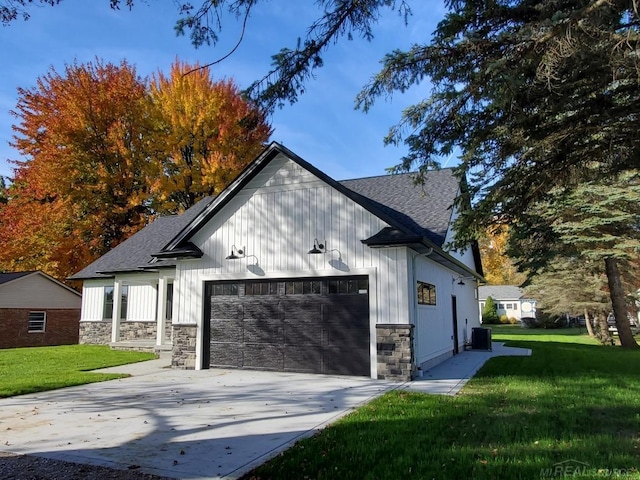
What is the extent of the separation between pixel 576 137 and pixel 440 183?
794cm

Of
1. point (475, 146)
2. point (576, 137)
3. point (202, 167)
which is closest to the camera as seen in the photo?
point (475, 146)

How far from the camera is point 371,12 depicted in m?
5.77

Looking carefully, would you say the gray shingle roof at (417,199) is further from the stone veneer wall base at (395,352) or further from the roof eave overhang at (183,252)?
the roof eave overhang at (183,252)

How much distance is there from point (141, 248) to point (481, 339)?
14424 millimetres

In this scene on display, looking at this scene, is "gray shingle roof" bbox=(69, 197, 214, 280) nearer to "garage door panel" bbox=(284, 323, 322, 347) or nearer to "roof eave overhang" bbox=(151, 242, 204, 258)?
"roof eave overhang" bbox=(151, 242, 204, 258)

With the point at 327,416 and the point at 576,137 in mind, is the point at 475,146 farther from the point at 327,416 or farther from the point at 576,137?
the point at 327,416

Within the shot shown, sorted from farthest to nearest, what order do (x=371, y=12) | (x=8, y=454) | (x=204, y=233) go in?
(x=204, y=233)
(x=371, y=12)
(x=8, y=454)

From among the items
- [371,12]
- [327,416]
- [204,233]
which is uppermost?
[371,12]

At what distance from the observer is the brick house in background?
71.8 feet

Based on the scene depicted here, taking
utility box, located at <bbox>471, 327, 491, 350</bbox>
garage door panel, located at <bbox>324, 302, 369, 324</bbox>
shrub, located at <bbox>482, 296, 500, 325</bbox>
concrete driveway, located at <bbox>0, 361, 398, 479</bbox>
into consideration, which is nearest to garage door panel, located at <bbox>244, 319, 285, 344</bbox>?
concrete driveway, located at <bbox>0, 361, 398, 479</bbox>

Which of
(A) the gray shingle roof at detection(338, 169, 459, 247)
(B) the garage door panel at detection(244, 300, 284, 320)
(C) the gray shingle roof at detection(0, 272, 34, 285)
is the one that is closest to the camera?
(B) the garage door panel at detection(244, 300, 284, 320)

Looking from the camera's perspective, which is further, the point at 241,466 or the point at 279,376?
the point at 279,376

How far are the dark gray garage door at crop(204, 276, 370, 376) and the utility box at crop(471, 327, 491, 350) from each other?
28.7 feet

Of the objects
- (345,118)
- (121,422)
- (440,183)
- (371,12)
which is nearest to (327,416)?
(121,422)
